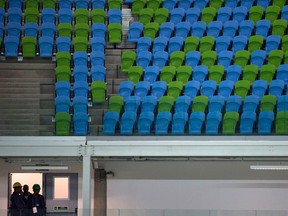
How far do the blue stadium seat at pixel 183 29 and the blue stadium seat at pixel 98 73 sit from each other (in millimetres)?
2577

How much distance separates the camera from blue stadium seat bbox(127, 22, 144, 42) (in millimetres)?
21500

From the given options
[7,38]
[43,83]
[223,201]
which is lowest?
[223,201]

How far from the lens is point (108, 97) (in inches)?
772

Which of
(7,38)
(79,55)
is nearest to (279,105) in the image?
(79,55)

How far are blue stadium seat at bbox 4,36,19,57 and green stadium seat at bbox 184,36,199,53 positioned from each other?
439 centimetres

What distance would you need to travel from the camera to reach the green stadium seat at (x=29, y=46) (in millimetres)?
20891

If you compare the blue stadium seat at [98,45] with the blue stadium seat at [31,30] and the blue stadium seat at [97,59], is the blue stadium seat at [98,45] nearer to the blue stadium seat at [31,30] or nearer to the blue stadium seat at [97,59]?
the blue stadium seat at [97,59]

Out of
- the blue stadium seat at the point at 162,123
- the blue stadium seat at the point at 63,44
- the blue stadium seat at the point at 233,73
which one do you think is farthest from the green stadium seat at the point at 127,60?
the blue stadium seat at the point at 162,123

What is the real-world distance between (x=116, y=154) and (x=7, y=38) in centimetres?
500

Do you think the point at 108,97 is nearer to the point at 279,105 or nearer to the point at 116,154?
the point at 116,154

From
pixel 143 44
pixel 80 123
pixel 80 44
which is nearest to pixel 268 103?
pixel 143 44

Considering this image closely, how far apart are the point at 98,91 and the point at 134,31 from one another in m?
2.69

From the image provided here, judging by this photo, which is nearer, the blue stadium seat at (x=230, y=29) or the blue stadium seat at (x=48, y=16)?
the blue stadium seat at (x=230, y=29)

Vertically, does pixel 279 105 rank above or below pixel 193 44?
below
